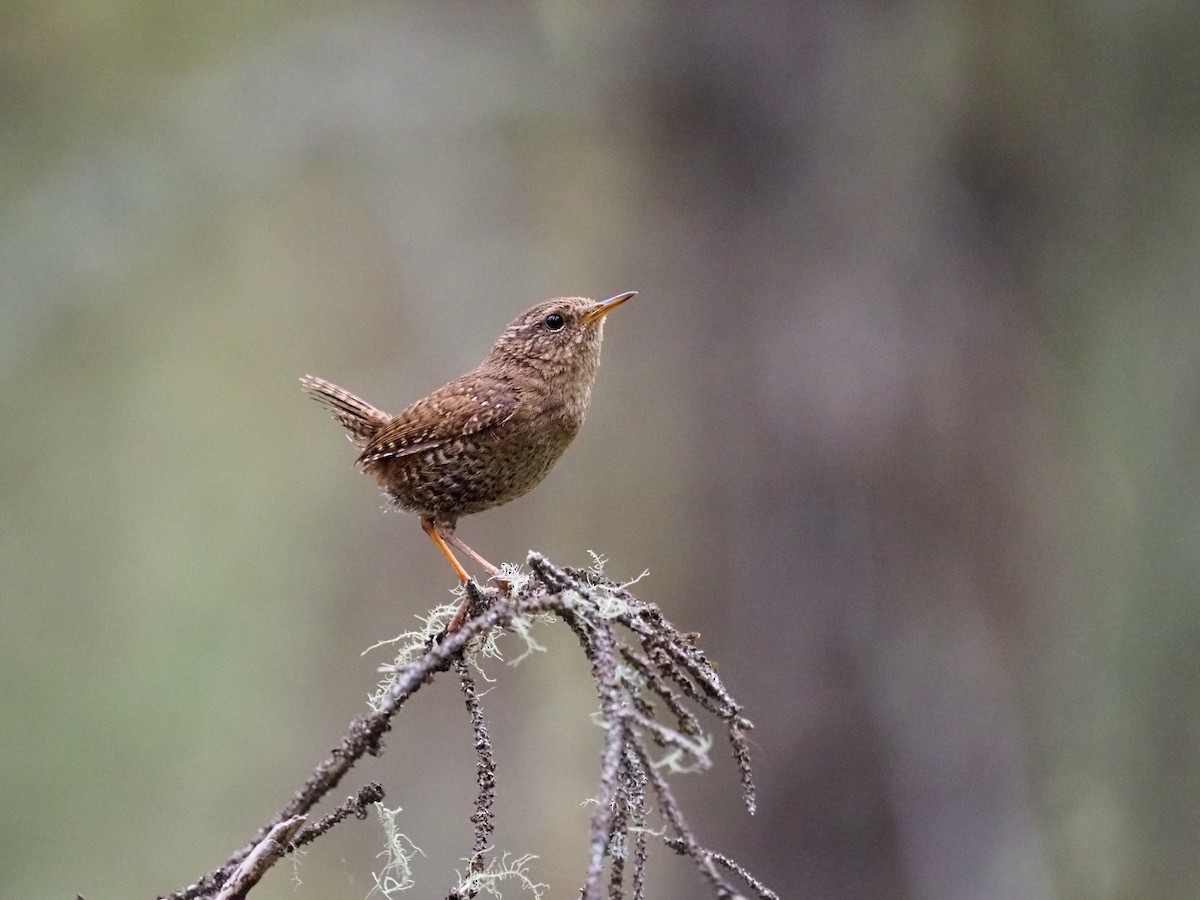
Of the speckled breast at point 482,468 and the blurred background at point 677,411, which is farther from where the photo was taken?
the blurred background at point 677,411

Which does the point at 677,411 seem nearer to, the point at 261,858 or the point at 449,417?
the point at 449,417

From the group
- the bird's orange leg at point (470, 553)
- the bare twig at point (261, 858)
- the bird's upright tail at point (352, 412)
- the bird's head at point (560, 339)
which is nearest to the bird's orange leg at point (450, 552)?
the bird's orange leg at point (470, 553)

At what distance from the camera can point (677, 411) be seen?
5484 millimetres

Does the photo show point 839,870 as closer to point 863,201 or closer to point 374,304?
point 863,201

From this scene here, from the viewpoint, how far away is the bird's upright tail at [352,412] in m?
3.52

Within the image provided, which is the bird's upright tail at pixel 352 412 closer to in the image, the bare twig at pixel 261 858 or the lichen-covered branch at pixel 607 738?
the lichen-covered branch at pixel 607 738

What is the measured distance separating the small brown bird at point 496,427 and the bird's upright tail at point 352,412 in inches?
14.6

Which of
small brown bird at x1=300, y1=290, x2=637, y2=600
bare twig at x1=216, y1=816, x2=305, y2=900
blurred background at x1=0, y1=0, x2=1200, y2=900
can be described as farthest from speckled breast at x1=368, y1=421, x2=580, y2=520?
blurred background at x1=0, y1=0, x2=1200, y2=900

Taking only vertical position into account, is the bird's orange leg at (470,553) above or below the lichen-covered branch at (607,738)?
above

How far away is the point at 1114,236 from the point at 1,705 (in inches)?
258

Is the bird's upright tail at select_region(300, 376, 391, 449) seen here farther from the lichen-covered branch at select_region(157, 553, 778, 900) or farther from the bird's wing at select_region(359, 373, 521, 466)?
the lichen-covered branch at select_region(157, 553, 778, 900)

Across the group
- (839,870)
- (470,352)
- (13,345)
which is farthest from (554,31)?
(839,870)

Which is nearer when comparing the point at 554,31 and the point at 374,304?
the point at 554,31

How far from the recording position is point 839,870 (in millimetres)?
3965
